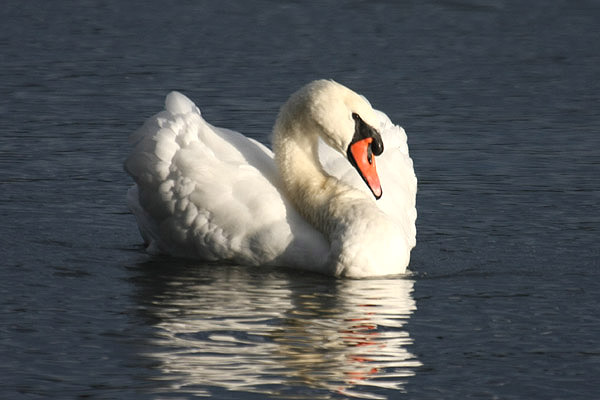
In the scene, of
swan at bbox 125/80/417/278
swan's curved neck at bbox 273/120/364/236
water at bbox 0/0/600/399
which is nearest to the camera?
water at bbox 0/0/600/399

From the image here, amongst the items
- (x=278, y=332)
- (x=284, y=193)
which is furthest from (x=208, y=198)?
(x=278, y=332)

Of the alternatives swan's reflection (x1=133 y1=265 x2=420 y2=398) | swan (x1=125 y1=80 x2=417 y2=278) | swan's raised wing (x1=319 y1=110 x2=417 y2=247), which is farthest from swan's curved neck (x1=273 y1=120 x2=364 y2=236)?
swan's reflection (x1=133 y1=265 x2=420 y2=398)

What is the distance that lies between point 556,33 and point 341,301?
11.5 meters

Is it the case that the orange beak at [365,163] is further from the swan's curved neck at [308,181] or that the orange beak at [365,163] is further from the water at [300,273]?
the water at [300,273]

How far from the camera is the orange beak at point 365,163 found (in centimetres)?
1010

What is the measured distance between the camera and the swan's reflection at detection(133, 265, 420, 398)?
7438mm

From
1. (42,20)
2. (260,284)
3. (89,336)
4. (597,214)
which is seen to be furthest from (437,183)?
(42,20)

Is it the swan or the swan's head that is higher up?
the swan's head

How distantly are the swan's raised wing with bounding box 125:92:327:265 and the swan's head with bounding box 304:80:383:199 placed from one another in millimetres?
558

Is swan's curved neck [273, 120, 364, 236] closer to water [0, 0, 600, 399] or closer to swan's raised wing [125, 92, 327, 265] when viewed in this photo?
swan's raised wing [125, 92, 327, 265]

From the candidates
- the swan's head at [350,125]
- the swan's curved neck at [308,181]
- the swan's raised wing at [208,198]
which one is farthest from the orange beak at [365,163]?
the swan's raised wing at [208,198]

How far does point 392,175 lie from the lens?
11.2 metres

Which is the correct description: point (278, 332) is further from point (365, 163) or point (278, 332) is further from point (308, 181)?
point (308, 181)

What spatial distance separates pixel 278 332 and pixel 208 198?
6.56 feet
